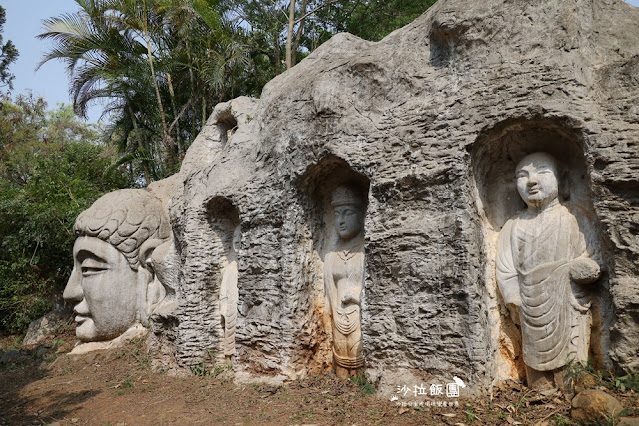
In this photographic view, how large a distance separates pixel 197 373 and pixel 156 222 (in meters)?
3.25

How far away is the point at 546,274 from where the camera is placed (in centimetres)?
431

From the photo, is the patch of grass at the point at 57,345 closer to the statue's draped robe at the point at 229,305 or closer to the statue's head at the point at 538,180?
the statue's draped robe at the point at 229,305

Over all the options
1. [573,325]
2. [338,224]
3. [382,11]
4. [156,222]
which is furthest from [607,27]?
[382,11]

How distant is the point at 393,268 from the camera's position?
15.9ft

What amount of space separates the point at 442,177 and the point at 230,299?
11.1 feet

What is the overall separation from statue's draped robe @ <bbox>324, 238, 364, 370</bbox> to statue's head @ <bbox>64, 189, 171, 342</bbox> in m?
4.16

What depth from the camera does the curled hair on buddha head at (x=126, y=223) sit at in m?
8.48

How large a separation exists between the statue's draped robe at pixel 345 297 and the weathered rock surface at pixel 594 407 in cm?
218

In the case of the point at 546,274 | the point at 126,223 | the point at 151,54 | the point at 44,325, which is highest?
the point at 151,54

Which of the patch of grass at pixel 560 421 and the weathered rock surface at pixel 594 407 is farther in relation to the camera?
the patch of grass at pixel 560 421

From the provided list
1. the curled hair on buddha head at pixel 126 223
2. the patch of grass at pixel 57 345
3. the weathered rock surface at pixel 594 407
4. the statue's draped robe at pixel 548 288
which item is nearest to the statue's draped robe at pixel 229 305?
the curled hair on buddha head at pixel 126 223

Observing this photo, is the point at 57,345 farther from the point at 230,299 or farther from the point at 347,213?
the point at 347,213

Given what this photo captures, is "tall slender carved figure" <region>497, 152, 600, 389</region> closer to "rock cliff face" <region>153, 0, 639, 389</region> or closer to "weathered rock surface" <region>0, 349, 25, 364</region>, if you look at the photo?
"rock cliff face" <region>153, 0, 639, 389</region>

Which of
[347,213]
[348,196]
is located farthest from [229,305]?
[348,196]
